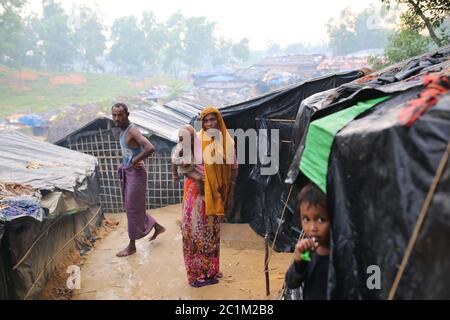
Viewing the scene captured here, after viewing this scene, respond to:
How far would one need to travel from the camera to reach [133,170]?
4.73m

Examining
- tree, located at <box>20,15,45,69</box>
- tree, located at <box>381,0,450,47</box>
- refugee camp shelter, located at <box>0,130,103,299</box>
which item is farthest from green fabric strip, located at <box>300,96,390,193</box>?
tree, located at <box>20,15,45,69</box>

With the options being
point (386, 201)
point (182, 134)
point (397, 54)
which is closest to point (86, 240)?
point (182, 134)

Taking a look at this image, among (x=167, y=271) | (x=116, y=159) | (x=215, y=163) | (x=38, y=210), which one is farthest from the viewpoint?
(x=116, y=159)

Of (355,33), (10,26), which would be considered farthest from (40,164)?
(355,33)

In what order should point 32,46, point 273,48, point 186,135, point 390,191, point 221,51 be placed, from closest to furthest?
point 390,191
point 186,135
point 32,46
point 221,51
point 273,48

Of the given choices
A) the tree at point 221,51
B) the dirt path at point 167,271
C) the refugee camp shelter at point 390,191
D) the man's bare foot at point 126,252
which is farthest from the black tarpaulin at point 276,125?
the tree at point 221,51

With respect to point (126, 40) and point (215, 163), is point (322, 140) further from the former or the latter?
point (126, 40)

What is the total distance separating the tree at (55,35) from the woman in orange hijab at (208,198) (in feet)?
130

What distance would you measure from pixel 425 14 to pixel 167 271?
746 centimetres

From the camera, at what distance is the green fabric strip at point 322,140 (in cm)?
186

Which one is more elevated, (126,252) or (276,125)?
(276,125)

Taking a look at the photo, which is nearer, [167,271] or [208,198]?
[208,198]

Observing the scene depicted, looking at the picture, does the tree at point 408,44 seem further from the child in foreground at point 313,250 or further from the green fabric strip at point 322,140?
the child in foreground at point 313,250
